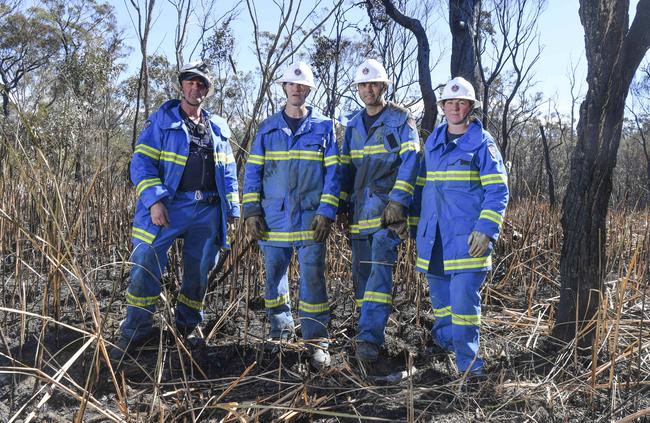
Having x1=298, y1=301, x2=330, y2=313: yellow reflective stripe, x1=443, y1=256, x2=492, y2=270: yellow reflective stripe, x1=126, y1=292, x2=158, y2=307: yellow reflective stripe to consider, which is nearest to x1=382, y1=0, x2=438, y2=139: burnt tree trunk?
x1=298, y1=301, x2=330, y2=313: yellow reflective stripe

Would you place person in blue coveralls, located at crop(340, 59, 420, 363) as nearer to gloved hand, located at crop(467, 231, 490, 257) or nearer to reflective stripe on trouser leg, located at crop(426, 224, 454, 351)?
reflective stripe on trouser leg, located at crop(426, 224, 454, 351)

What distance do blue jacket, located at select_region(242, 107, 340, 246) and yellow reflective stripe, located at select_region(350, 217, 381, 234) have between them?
17 centimetres

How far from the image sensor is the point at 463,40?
7527 millimetres

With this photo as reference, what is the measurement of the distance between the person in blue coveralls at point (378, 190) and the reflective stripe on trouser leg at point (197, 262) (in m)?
0.89

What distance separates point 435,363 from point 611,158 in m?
1.49

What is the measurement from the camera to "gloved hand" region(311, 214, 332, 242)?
3.22 m

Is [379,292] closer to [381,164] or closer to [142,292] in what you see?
[381,164]

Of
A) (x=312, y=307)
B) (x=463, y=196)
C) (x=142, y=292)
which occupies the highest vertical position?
(x=463, y=196)

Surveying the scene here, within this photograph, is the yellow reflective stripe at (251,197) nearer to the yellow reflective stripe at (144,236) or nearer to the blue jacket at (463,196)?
the yellow reflective stripe at (144,236)

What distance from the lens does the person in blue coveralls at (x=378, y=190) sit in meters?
3.17

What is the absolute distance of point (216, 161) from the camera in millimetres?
3451

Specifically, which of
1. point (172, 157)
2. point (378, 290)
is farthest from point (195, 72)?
point (378, 290)

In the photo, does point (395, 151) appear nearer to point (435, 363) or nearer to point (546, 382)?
point (435, 363)

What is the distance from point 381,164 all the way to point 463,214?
62 centimetres
